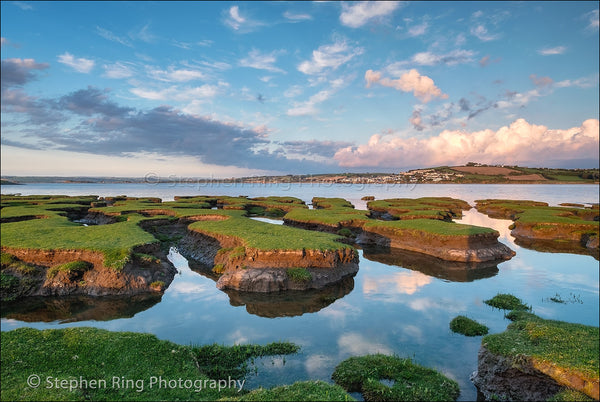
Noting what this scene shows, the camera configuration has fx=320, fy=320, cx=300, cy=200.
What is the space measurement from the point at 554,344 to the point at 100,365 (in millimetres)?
19035

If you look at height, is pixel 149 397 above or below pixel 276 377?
above

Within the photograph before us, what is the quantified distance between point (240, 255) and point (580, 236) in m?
52.1

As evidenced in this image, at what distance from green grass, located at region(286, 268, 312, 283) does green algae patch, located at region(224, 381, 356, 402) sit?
53.9ft

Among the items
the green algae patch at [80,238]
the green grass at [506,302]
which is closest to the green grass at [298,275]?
the green algae patch at [80,238]

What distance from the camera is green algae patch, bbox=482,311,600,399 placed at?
1187cm

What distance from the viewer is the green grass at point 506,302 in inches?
934

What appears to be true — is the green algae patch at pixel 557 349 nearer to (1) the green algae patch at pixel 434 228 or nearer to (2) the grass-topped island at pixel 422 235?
(2) the grass-topped island at pixel 422 235

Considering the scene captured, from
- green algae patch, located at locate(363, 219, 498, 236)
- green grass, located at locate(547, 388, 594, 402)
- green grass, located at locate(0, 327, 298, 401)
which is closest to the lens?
green grass, located at locate(0, 327, 298, 401)

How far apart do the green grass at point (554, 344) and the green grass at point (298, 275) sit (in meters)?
14.4

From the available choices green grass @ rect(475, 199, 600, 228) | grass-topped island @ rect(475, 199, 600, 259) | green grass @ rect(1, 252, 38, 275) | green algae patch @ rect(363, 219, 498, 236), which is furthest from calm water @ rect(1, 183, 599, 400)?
green grass @ rect(475, 199, 600, 228)

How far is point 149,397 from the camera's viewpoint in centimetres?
1069

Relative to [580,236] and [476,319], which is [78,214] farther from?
[580,236]

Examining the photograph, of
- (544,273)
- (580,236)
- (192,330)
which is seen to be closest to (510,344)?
(192,330)

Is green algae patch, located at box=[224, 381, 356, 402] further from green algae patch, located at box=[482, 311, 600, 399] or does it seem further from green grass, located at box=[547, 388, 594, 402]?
green algae patch, located at box=[482, 311, 600, 399]
